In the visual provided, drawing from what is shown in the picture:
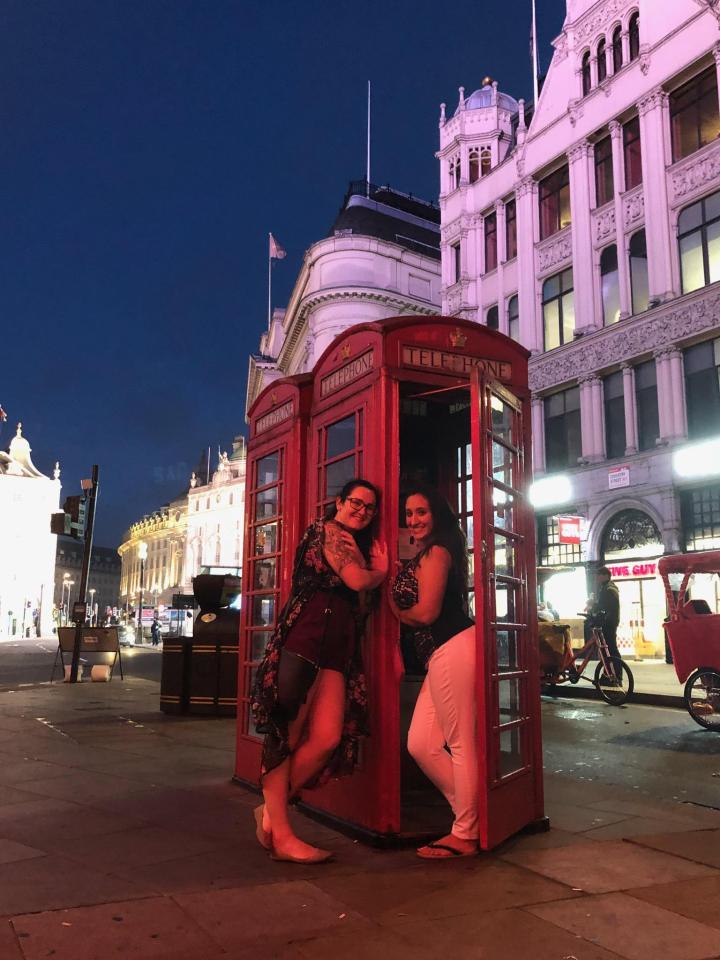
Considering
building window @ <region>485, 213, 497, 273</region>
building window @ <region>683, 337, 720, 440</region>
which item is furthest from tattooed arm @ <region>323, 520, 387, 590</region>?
building window @ <region>485, 213, 497, 273</region>

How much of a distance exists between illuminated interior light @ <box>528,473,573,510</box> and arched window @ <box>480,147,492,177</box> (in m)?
13.5

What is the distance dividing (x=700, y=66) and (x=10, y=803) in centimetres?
2505

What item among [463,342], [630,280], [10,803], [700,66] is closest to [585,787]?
[463,342]

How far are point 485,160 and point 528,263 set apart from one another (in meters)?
6.65

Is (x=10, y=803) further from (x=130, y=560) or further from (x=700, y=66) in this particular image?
(x=130, y=560)

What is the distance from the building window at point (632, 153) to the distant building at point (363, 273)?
63.3ft

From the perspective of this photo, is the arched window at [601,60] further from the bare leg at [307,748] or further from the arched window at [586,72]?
the bare leg at [307,748]

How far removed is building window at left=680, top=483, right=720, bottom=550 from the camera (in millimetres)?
21409

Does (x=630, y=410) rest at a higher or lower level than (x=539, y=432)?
lower

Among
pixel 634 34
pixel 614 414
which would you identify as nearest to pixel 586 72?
pixel 634 34

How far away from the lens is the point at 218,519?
360 ft

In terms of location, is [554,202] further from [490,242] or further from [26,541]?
[26,541]

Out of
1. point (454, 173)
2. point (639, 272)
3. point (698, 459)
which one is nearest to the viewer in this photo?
point (698, 459)

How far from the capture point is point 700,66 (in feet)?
74.9
